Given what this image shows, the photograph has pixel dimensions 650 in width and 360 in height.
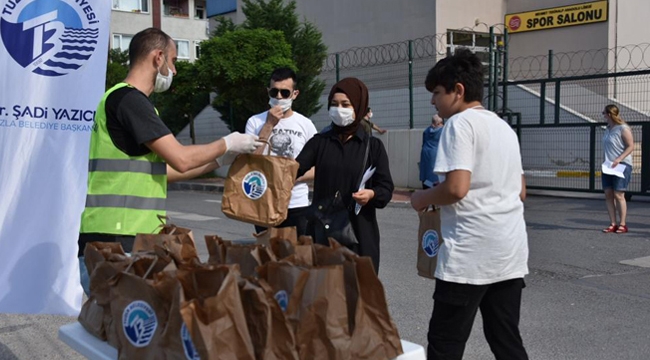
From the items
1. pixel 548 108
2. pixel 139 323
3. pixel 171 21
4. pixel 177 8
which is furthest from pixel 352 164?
pixel 177 8

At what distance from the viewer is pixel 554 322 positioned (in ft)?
20.0

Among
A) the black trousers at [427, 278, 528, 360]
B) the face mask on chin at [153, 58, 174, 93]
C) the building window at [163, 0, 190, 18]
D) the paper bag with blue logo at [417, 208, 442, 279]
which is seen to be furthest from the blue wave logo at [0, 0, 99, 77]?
the building window at [163, 0, 190, 18]

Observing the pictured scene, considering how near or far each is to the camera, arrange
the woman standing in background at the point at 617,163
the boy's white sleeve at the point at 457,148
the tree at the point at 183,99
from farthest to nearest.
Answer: the tree at the point at 183,99 → the woman standing in background at the point at 617,163 → the boy's white sleeve at the point at 457,148

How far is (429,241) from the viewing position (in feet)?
13.0

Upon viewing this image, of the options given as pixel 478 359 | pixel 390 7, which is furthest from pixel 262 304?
pixel 390 7

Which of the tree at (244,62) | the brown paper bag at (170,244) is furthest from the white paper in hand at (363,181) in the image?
the tree at (244,62)

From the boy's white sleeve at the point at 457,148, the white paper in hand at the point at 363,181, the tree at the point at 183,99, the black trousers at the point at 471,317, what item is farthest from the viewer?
the tree at the point at 183,99

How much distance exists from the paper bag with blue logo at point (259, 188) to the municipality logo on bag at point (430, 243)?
0.82 m

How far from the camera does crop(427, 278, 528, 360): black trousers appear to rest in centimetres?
348

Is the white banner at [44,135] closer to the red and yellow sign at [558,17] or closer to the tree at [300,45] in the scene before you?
the tree at [300,45]

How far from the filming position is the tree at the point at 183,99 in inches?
830

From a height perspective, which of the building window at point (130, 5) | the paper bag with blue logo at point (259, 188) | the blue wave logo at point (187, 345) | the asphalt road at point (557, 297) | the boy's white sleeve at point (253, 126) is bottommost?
the asphalt road at point (557, 297)

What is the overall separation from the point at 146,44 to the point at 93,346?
4.80ft

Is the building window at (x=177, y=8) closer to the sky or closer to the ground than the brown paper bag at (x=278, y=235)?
closer to the sky
